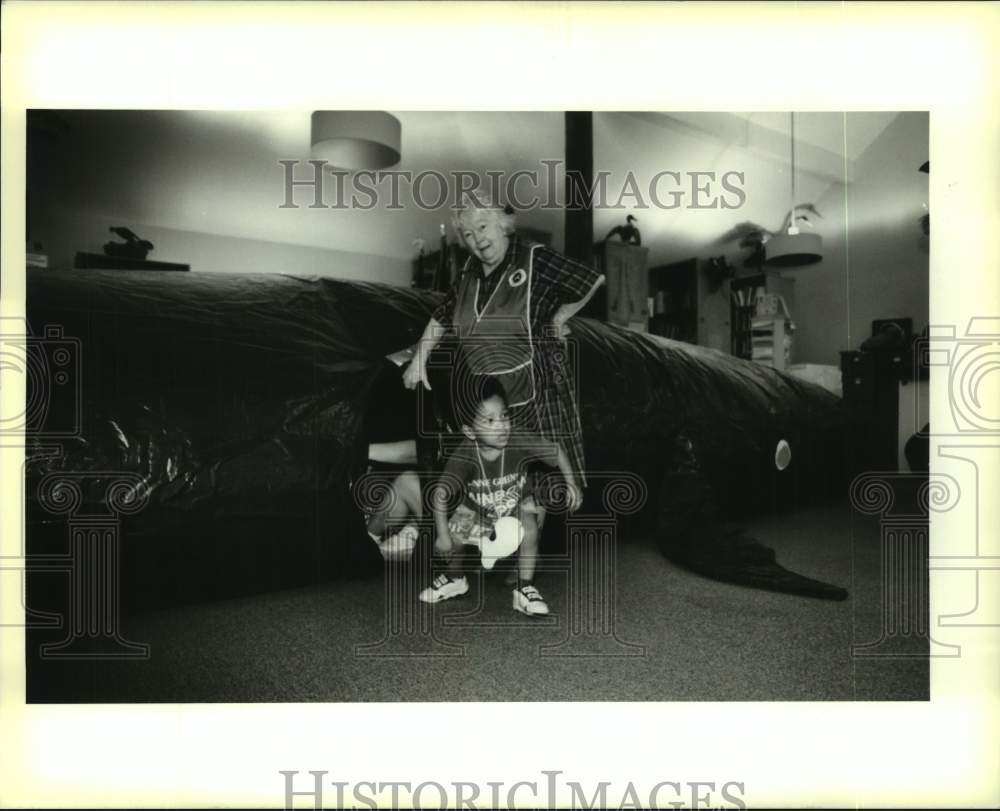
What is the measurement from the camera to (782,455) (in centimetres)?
142

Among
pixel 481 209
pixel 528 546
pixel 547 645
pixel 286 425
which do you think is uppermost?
pixel 481 209

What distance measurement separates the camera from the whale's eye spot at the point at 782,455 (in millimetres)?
1378

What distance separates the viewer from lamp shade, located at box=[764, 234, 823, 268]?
1223 mm

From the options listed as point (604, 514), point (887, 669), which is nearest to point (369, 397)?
point (604, 514)

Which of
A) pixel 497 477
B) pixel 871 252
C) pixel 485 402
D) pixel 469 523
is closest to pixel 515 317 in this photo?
pixel 485 402

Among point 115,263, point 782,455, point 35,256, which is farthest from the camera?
point 782,455

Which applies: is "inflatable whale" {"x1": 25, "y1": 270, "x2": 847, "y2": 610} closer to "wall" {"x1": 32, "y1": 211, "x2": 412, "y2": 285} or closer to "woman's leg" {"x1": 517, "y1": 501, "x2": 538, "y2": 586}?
"wall" {"x1": 32, "y1": 211, "x2": 412, "y2": 285}

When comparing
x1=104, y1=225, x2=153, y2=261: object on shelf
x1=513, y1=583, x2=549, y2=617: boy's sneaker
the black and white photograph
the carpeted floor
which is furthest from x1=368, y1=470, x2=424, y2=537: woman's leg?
x1=104, y1=225, x2=153, y2=261: object on shelf

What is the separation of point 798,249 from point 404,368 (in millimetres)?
845

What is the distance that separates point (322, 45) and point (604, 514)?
1.05 m

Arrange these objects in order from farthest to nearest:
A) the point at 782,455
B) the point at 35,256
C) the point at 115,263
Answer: the point at 782,455 → the point at 115,263 → the point at 35,256

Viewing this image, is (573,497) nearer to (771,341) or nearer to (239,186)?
(771,341)

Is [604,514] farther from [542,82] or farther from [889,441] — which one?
[542,82]

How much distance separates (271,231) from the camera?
4.13 ft
